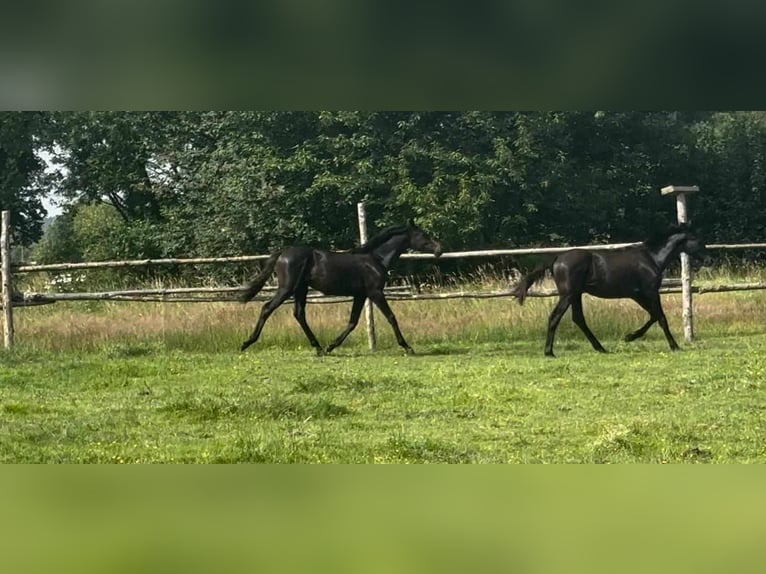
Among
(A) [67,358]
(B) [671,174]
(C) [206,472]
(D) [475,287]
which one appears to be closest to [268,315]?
(A) [67,358]

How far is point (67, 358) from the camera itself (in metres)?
7.24

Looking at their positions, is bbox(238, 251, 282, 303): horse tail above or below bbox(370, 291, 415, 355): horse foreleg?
above

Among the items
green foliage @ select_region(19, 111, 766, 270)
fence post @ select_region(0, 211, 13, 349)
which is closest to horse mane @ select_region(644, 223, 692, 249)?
green foliage @ select_region(19, 111, 766, 270)

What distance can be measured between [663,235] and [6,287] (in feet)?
21.9

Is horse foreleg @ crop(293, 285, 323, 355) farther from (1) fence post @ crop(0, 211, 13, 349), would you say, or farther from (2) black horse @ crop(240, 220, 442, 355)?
(1) fence post @ crop(0, 211, 13, 349)

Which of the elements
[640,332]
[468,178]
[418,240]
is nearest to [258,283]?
[418,240]

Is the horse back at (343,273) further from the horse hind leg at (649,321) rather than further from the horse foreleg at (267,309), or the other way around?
the horse hind leg at (649,321)

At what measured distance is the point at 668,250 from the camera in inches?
335

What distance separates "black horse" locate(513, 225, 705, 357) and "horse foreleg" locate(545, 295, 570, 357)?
0.5 inches

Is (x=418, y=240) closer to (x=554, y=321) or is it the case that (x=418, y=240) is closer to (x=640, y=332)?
(x=554, y=321)

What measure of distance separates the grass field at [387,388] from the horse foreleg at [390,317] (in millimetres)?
173

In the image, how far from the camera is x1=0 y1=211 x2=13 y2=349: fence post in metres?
8.69
